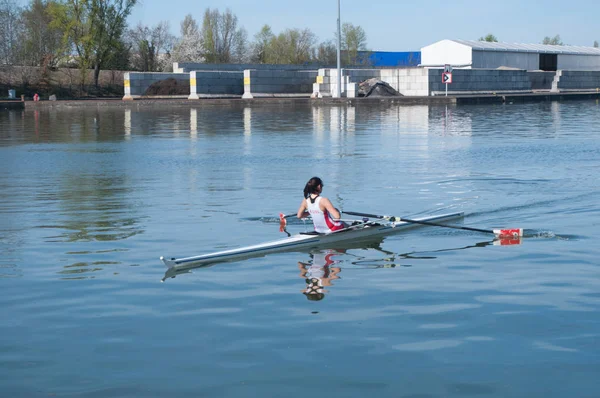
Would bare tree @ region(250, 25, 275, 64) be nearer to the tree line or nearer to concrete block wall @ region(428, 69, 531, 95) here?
the tree line

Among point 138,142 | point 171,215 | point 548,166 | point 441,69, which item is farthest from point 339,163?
point 441,69

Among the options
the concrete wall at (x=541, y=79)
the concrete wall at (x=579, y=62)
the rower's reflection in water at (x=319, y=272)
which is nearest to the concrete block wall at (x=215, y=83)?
the concrete wall at (x=541, y=79)

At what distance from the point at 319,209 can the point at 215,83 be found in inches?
2348

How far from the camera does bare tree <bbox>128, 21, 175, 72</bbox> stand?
90.2 meters

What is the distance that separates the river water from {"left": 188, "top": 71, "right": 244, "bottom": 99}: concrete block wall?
147 feet

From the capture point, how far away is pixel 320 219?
1322 centimetres

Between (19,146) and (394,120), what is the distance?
21040 millimetres

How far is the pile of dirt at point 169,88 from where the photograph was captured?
240 feet

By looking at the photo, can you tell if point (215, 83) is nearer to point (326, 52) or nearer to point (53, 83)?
point (53, 83)

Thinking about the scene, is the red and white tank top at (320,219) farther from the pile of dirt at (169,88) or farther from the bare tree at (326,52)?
→ the bare tree at (326,52)

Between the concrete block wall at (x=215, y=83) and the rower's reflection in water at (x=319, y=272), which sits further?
the concrete block wall at (x=215, y=83)

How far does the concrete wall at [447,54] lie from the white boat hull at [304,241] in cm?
7571

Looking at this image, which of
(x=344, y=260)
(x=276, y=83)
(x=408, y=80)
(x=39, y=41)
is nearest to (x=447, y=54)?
(x=408, y=80)

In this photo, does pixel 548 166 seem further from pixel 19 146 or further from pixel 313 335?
pixel 19 146
